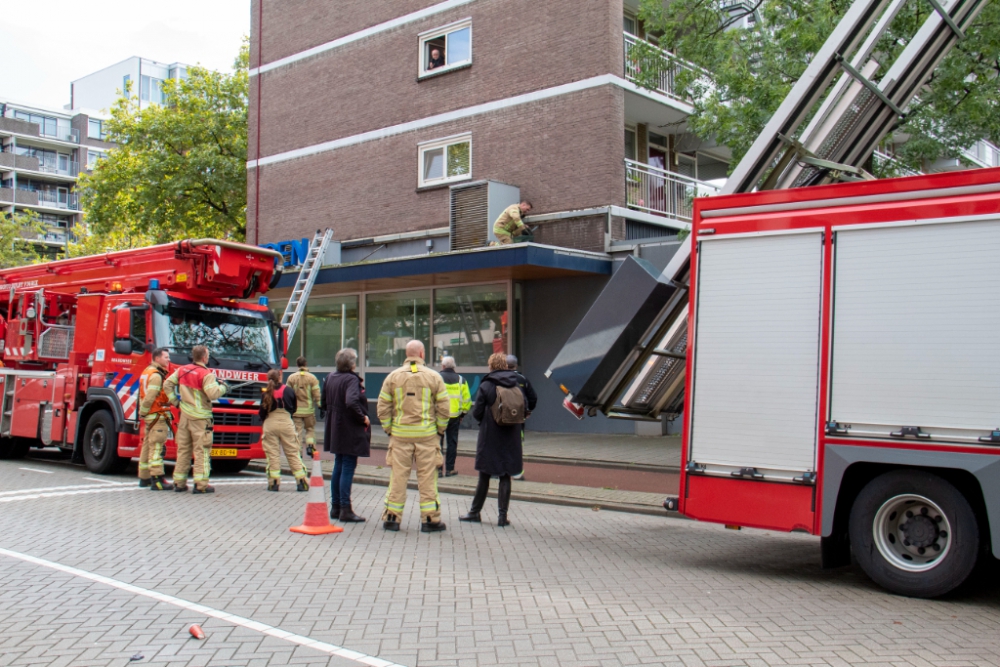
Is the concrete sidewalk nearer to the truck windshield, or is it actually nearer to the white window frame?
the truck windshield

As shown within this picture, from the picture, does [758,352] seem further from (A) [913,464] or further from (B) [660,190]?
(B) [660,190]

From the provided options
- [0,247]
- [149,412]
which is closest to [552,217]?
[149,412]

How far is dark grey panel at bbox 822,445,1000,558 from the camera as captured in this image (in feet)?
19.5

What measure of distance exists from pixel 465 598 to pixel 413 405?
2.85 m

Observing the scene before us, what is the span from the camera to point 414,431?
874 centimetres

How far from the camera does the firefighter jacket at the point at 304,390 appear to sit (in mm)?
12289

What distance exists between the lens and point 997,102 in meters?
11.9

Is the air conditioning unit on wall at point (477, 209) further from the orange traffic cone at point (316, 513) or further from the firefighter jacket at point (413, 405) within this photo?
the orange traffic cone at point (316, 513)

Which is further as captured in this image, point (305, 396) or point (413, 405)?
point (305, 396)

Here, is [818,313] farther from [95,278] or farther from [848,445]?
[95,278]

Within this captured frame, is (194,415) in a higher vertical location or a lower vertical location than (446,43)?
lower

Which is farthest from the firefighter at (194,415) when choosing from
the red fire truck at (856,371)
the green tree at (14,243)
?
the green tree at (14,243)

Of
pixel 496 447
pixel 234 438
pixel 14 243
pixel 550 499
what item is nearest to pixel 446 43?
pixel 234 438

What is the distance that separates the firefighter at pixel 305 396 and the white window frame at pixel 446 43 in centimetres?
1042
